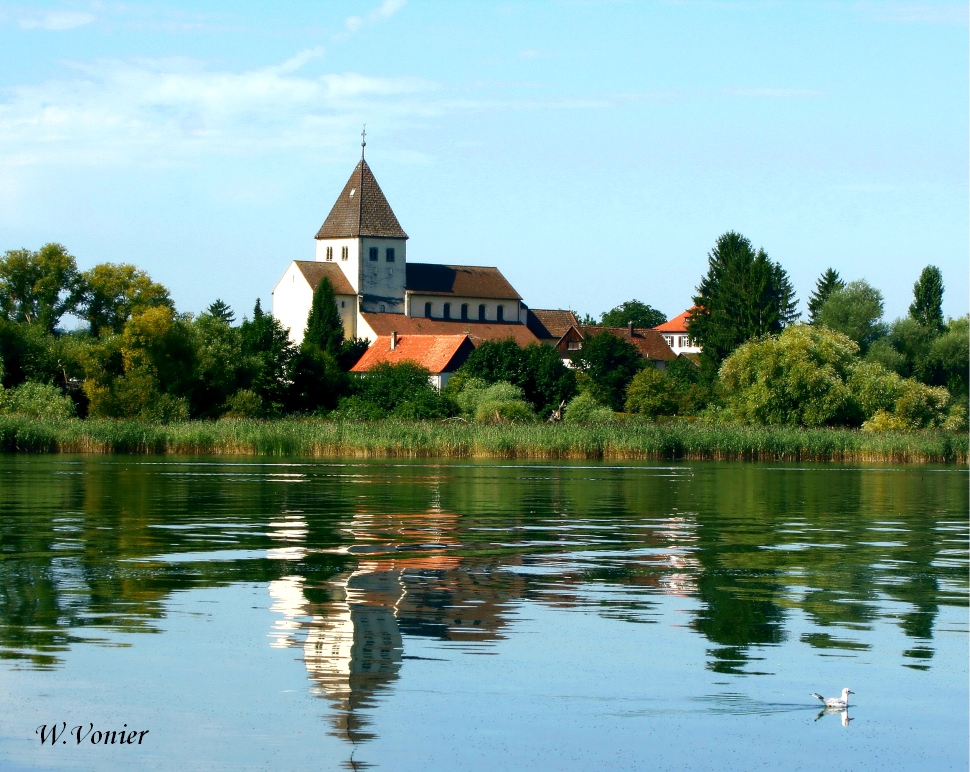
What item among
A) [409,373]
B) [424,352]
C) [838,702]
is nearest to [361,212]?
[424,352]

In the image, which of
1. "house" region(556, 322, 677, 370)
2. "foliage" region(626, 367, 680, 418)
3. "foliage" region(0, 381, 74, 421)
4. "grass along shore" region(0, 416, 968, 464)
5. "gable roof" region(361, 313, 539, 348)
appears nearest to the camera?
"grass along shore" region(0, 416, 968, 464)

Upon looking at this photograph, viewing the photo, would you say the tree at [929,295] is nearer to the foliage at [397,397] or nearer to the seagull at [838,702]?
the foliage at [397,397]

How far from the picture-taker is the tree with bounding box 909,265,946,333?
92.9 meters

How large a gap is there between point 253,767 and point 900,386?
58.5 meters

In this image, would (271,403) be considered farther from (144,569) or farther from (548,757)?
(548,757)

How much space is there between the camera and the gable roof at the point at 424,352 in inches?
3494

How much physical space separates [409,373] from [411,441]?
23.6m

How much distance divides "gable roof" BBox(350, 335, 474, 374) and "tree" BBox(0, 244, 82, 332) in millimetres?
19541

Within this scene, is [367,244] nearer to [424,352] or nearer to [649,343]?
[424,352]

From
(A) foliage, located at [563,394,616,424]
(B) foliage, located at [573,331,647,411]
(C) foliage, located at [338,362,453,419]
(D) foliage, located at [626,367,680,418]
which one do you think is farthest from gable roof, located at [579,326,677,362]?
(A) foliage, located at [563,394,616,424]

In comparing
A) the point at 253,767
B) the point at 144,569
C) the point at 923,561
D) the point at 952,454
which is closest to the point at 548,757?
the point at 253,767

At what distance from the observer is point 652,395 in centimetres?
7838

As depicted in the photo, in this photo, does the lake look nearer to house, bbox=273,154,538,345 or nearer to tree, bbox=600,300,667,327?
house, bbox=273,154,538,345

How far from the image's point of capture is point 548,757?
308 inches
